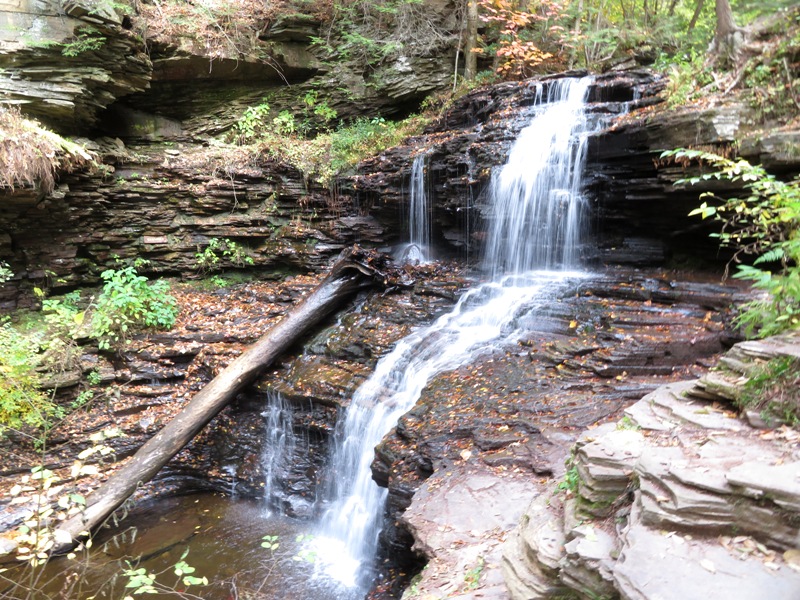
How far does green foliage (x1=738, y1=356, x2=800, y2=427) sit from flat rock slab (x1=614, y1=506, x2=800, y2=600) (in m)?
1.11

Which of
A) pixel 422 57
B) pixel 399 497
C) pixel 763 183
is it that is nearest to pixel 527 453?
pixel 399 497

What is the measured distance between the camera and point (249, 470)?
24.3 ft

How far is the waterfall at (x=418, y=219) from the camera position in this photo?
966 centimetres

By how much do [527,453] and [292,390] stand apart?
3896 millimetres

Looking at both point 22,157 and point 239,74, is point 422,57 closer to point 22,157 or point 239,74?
point 239,74

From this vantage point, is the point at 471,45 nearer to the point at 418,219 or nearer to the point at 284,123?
the point at 284,123

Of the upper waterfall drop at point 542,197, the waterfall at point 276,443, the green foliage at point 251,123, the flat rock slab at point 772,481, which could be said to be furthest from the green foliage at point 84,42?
the flat rock slab at point 772,481

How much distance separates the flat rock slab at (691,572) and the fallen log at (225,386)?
5.34 meters

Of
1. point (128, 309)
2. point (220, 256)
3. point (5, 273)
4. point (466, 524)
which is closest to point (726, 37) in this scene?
point (466, 524)

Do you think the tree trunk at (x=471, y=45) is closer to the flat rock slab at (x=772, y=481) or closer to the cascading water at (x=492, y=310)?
the cascading water at (x=492, y=310)

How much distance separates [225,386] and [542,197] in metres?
6.10

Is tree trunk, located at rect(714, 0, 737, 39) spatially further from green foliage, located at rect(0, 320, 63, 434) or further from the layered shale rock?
green foliage, located at rect(0, 320, 63, 434)

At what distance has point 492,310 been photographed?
24.8ft

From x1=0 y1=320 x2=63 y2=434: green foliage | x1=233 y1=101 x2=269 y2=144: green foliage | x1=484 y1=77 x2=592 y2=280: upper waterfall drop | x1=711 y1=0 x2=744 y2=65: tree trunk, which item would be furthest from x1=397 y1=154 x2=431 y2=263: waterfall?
x1=0 y1=320 x2=63 y2=434: green foliage
